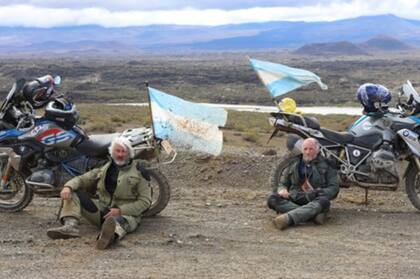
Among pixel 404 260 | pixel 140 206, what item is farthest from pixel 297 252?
pixel 140 206

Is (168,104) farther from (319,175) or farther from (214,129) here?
(319,175)

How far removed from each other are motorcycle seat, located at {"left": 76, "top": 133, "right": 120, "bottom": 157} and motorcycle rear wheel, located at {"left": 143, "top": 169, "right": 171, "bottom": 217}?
2.06 ft

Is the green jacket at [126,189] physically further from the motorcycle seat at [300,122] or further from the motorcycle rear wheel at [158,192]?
the motorcycle seat at [300,122]

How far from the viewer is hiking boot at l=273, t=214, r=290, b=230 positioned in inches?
288

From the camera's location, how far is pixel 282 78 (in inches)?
333

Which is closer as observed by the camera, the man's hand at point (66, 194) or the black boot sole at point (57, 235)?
the black boot sole at point (57, 235)

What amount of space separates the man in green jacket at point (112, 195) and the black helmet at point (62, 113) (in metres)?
0.79

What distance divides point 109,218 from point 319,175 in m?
2.69

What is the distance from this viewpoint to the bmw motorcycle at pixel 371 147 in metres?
8.05

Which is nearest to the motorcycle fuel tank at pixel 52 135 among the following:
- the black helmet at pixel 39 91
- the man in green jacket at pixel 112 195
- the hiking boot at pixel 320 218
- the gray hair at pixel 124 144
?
the black helmet at pixel 39 91

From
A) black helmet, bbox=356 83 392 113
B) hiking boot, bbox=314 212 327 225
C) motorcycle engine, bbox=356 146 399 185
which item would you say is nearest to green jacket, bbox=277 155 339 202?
hiking boot, bbox=314 212 327 225

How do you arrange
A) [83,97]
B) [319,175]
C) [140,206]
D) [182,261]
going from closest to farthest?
1. [182,261]
2. [140,206]
3. [319,175]
4. [83,97]

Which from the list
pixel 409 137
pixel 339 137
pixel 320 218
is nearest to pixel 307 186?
pixel 320 218

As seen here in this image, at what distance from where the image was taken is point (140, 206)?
285 inches
